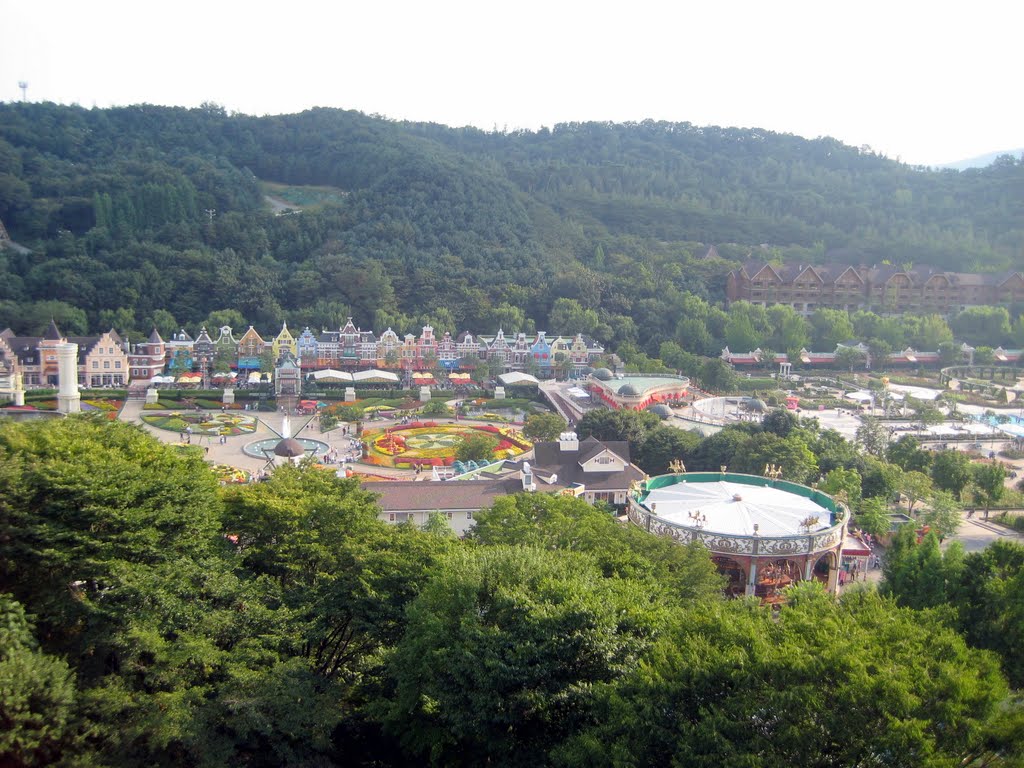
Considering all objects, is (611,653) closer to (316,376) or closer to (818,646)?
(818,646)

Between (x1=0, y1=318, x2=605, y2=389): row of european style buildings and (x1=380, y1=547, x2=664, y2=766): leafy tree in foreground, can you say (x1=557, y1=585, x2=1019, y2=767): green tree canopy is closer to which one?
(x1=380, y1=547, x2=664, y2=766): leafy tree in foreground

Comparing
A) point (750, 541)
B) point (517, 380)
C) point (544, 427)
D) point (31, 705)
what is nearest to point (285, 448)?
point (544, 427)

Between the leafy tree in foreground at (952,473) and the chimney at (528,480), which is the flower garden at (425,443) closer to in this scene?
the chimney at (528,480)

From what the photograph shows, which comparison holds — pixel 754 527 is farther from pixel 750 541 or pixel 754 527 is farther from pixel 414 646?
pixel 414 646

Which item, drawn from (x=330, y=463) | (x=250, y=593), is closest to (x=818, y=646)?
(x=250, y=593)

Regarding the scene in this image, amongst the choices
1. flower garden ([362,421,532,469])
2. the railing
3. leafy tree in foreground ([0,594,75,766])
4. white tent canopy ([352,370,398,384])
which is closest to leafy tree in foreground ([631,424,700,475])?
flower garden ([362,421,532,469])

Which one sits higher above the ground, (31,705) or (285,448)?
(31,705)
